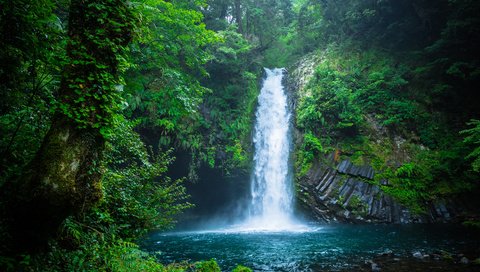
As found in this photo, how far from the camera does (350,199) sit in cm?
1352

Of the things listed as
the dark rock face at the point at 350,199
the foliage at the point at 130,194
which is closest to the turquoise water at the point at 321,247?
the dark rock face at the point at 350,199

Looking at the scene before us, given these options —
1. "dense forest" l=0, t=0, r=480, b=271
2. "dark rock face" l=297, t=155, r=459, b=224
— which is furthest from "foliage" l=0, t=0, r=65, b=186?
"dark rock face" l=297, t=155, r=459, b=224

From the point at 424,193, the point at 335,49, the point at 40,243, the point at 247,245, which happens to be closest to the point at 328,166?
the point at 424,193

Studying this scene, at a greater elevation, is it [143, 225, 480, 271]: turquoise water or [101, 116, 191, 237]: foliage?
[101, 116, 191, 237]: foliage

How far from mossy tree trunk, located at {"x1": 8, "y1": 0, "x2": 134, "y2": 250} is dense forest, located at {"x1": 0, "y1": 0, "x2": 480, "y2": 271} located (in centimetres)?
1

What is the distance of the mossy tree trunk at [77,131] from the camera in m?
2.54

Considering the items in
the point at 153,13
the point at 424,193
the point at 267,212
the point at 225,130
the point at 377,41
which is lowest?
the point at 267,212

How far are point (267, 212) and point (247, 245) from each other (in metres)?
6.98

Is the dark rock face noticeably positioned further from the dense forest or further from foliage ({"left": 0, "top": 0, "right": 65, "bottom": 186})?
foliage ({"left": 0, "top": 0, "right": 65, "bottom": 186})

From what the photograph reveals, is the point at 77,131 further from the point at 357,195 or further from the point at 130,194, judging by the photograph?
the point at 357,195

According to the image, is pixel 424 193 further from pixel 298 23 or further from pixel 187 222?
pixel 298 23

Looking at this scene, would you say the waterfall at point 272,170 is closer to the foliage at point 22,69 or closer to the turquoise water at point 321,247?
the turquoise water at point 321,247

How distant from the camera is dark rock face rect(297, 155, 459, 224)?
12.6 metres

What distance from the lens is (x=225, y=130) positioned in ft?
60.4
